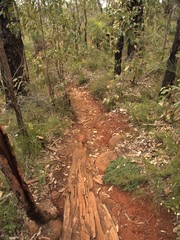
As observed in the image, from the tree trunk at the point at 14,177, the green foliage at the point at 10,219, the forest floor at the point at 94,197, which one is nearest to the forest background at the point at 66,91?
the green foliage at the point at 10,219

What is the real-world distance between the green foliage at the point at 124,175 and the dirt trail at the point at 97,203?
0.35 feet

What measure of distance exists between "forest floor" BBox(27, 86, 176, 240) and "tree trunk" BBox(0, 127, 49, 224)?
336mm

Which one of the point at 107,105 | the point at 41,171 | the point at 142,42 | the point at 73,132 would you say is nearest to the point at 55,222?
the point at 41,171

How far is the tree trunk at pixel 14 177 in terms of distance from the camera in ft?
6.65

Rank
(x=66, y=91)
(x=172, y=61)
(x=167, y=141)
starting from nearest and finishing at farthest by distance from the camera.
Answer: (x=167, y=141) → (x=172, y=61) → (x=66, y=91)

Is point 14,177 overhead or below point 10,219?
overhead

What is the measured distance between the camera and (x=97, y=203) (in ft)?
10.3

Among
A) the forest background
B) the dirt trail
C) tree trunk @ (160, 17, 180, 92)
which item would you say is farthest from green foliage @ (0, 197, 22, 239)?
tree trunk @ (160, 17, 180, 92)

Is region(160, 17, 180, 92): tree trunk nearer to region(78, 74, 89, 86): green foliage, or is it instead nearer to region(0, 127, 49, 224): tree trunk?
region(78, 74, 89, 86): green foliage

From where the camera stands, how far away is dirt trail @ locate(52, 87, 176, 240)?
8.98 feet

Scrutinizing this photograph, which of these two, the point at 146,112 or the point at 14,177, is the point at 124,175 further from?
the point at 146,112

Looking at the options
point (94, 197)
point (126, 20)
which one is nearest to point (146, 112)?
point (94, 197)

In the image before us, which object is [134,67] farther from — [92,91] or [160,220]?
[160,220]

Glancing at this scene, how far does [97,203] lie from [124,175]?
60 centimetres
